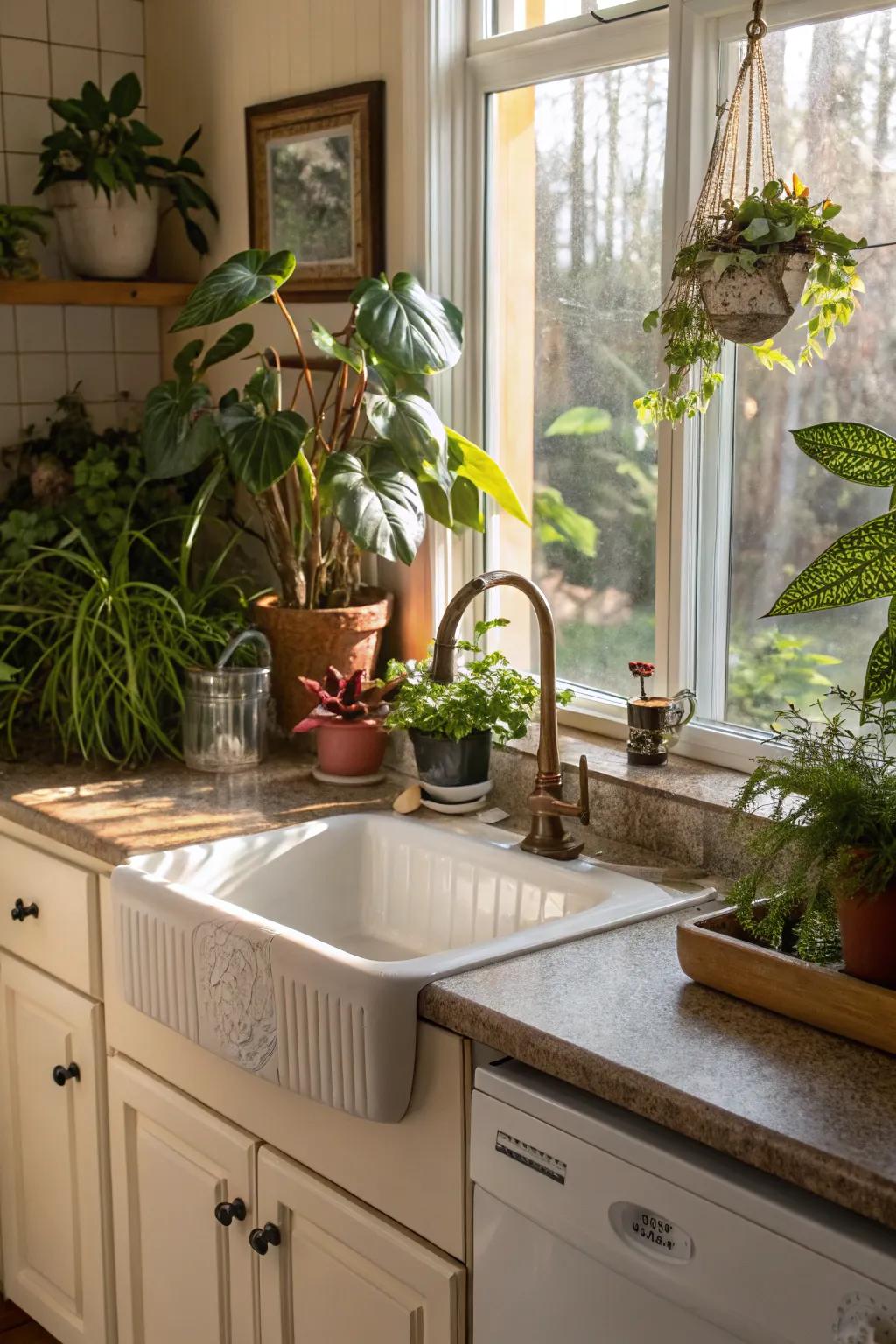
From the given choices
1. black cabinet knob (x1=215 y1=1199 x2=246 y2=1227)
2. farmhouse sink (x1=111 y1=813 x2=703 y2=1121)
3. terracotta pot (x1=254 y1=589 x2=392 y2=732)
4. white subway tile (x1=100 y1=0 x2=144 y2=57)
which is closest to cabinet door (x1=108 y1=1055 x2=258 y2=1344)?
black cabinet knob (x1=215 y1=1199 x2=246 y2=1227)

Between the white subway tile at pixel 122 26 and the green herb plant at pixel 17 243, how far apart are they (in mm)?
436

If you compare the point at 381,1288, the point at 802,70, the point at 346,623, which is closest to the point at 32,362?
the point at 346,623

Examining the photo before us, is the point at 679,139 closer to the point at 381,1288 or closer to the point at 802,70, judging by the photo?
the point at 802,70

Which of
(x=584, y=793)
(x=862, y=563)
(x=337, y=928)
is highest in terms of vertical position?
(x=862, y=563)

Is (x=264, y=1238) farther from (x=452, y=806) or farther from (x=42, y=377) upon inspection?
(x=42, y=377)

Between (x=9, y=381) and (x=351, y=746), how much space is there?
1106 mm

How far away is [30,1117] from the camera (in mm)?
2436

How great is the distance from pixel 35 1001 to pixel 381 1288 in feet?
2.93

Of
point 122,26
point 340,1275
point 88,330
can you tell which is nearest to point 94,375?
point 88,330

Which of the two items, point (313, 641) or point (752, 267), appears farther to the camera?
point (313, 641)

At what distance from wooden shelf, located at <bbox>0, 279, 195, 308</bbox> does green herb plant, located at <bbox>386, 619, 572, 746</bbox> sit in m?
1.09

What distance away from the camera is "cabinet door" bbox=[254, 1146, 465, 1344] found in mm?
1631

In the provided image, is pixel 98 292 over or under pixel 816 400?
over

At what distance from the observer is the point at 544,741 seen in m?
2.06
